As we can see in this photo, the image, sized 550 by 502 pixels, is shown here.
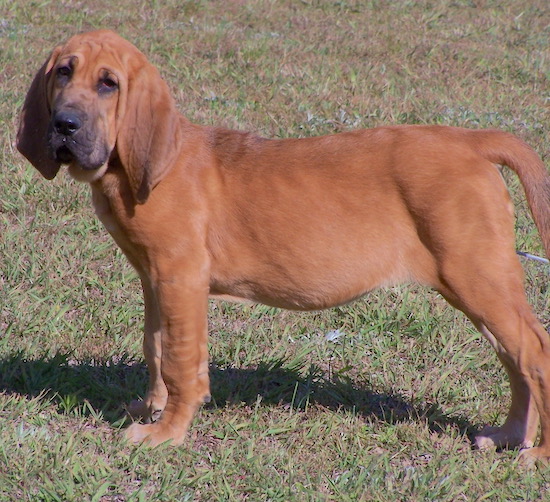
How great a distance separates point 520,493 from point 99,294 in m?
2.91

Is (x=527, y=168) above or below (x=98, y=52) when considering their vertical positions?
below

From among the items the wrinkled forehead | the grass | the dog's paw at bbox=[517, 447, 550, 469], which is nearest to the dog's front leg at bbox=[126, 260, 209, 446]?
the grass

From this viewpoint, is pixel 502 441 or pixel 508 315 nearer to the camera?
pixel 508 315

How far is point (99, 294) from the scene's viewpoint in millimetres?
5531

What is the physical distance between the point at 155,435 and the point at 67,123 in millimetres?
1525

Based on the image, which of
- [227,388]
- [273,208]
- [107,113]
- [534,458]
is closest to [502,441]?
[534,458]

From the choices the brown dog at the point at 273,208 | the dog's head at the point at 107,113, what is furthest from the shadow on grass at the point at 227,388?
the dog's head at the point at 107,113

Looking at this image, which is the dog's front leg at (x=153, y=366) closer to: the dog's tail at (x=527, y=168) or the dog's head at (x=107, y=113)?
the dog's head at (x=107, y=113)

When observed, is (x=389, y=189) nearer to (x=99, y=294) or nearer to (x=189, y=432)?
(x=189, y=432)

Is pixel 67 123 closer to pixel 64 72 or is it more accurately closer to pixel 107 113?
pixel 107 113

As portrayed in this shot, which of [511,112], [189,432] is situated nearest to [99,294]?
[189,432]

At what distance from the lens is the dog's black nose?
11.7ft

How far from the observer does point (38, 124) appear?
3.91 m

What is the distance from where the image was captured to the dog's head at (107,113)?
362 centimetres
